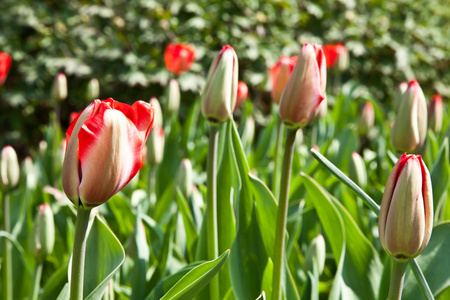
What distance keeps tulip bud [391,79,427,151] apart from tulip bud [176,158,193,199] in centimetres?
52

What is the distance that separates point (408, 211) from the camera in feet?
2.09

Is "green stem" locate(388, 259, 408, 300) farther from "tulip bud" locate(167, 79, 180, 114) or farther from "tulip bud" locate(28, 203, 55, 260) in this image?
"tulip bud" locate(167, 79, 180, 114)

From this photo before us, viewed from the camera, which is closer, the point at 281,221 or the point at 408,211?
the point at 408,211

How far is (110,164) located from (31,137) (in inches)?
151

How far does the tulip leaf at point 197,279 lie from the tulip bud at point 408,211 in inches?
8.0

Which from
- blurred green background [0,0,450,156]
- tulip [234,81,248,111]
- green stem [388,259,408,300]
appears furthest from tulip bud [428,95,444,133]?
blurred green background [0,0,450,156]

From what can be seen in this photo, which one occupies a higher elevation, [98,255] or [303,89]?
[303,89]

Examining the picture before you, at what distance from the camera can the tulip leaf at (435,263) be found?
0.91 m

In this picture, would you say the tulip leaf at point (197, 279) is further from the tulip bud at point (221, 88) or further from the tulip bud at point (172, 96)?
the tulip bud at point (172, 96)

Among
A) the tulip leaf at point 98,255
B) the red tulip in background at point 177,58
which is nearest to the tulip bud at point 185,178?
the tulip leaf at point 98,255

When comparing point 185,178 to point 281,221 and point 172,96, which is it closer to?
point 281,221

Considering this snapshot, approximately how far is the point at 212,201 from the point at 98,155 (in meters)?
0.34

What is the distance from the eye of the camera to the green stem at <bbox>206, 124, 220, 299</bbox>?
3.07 ft

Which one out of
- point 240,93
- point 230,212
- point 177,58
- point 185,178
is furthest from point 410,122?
point 177,58
